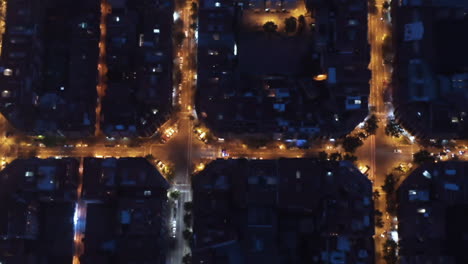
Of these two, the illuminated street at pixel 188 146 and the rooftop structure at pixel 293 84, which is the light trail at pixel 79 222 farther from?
the rooftop structure at pixel 293 84

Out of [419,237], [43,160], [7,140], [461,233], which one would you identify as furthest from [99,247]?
[461,233]

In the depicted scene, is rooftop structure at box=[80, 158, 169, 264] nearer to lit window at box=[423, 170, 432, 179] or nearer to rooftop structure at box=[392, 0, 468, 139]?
lit window at box=[423, 170, 432, 179]

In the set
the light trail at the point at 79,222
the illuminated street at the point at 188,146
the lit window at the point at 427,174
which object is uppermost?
the illuminated street at the point at 188,146

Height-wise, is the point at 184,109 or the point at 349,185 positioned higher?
the point at 184,109

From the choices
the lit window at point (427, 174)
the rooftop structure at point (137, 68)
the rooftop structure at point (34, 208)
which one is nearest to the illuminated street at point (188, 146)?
the rooftop structure at point (137, 68)

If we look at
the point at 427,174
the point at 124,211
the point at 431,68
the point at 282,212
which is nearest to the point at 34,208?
the point at 124,211

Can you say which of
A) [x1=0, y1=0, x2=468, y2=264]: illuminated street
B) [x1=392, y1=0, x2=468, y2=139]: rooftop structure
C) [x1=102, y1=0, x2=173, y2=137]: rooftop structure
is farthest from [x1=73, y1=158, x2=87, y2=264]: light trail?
[x1=392, y1=0, x2=468, y2=139]: rooftop structure

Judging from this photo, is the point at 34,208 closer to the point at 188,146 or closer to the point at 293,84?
the point at 188,146

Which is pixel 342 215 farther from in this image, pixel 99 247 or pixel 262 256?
pixel 99 247
